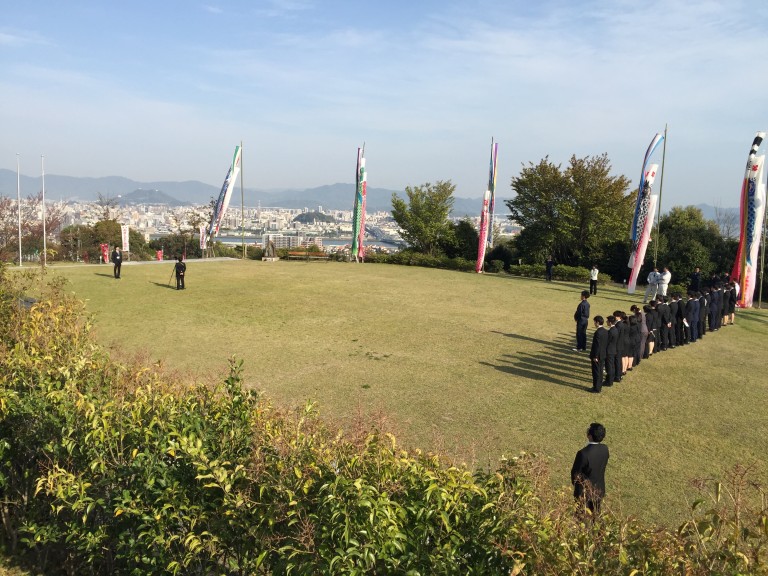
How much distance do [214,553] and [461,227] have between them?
33563 millimetres

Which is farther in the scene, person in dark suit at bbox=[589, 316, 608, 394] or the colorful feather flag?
the colorful feather flag

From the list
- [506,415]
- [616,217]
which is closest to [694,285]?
[616,217]

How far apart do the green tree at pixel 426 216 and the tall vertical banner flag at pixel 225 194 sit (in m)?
10.5

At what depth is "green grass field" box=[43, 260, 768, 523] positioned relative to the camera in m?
7.39

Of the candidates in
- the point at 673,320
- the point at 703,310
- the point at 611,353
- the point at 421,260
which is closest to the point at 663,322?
the point at 673,320

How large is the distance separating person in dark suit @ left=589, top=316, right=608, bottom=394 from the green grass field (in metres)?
0.33

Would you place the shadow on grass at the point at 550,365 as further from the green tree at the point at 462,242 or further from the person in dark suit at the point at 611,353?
the green tree at the point at 462,242

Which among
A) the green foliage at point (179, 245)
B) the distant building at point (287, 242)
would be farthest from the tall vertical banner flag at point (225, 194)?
the green foliage at point (179, 245)

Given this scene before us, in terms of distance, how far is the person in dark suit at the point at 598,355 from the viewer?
9922mm

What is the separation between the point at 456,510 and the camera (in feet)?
10.5

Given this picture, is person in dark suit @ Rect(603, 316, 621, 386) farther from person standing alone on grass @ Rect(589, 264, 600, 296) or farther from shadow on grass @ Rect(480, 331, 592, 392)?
person standing alone on grass @ Rect(589, 264, 600, 296)

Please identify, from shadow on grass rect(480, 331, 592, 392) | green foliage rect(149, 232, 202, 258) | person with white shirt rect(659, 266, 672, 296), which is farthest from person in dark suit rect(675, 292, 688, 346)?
green foliage rect(149, 232, 202, 258)

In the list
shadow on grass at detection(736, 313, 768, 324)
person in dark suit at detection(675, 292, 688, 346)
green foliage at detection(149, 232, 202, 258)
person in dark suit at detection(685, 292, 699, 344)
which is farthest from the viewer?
green foliage at detection(149, 232, 202, 258)

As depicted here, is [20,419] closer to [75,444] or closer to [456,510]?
[75,444]
